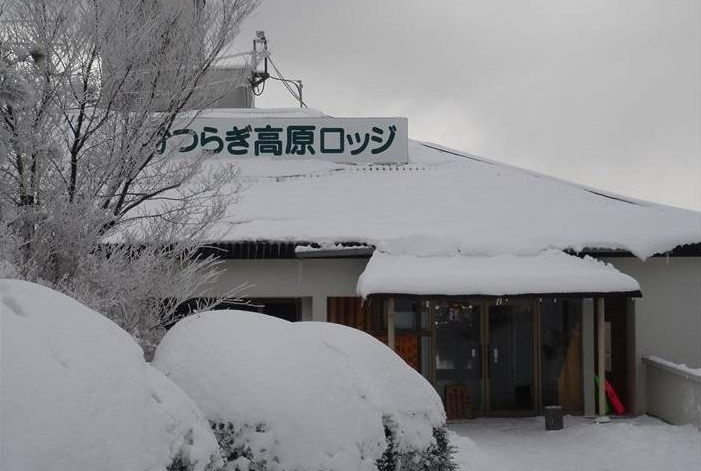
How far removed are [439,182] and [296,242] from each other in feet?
13.1

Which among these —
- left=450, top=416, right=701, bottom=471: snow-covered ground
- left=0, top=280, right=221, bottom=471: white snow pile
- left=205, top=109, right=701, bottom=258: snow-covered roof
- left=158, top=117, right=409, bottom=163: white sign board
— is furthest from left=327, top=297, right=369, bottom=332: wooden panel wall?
left=0, top=280, right=221, bottom=471: white snow pile

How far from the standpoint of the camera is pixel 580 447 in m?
10.9

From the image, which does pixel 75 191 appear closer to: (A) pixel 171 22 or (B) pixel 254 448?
(A) pixel 171 22

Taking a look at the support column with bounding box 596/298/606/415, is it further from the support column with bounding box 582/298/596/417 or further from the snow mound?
the snow mound

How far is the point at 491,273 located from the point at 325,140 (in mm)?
5630

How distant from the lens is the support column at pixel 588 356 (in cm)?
1359

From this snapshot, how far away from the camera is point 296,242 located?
12836mm

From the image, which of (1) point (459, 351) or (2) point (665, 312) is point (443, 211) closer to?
(1) point (459, 351)

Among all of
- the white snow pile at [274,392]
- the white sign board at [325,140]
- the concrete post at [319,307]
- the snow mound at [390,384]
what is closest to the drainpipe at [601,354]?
the concrete post at [319,307]

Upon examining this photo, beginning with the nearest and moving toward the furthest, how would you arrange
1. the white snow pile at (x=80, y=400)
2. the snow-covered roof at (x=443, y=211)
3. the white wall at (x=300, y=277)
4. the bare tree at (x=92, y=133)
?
1. the white snow pile at (x=80, y=400)
2. the bare tree at (x=92, y=133)
3. the snow-covered roof at (x=443, y=211)
4. the white wall at (x=300, y=277)

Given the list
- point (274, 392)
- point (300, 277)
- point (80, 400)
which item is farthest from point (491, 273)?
point (80, 400)

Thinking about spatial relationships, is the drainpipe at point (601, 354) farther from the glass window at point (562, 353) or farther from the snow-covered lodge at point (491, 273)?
the glass window at point (562, 353)

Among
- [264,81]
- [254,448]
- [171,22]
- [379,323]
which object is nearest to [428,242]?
[379,323]

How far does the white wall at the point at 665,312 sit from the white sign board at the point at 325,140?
5201 millimetres
